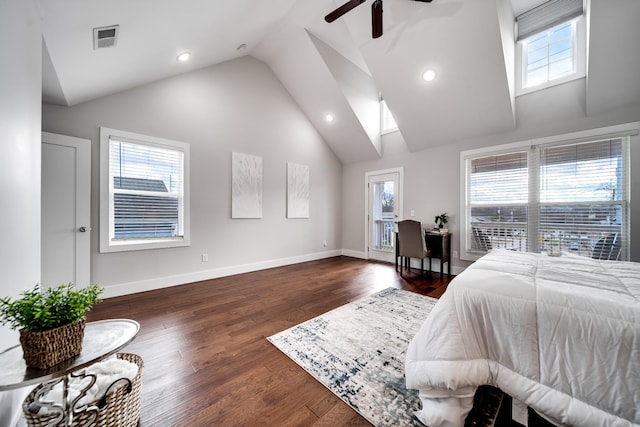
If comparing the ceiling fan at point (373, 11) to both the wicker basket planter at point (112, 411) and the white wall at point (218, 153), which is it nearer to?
the white wall at point (218, 153)

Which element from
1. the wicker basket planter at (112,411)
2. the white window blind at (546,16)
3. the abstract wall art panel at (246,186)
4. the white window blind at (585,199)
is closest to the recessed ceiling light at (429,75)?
the white window blind at (546,16)

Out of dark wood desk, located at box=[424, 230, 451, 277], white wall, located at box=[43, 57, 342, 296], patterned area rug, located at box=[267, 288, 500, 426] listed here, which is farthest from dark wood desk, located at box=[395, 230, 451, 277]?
white wall, located at box=[43, 57, 342, 296]

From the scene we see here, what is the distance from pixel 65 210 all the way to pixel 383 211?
5.11 meters

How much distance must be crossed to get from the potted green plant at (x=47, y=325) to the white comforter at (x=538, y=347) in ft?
5.10

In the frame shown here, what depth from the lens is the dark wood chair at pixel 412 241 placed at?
155 inches

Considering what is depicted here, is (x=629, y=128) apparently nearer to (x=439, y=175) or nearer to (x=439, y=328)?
(x=439, y=175)

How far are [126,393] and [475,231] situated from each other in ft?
15.2

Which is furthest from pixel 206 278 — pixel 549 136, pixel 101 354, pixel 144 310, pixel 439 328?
pixel 549 136

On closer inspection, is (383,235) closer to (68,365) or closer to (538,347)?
(538,347)

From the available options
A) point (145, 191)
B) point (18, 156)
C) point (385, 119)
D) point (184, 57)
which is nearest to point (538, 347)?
point (18, 156)

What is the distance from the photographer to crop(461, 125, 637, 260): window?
295 centimetres

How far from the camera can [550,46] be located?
331 centimetres

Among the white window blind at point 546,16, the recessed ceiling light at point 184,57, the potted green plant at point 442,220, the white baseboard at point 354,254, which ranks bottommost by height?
the white baseboard at point 354,254

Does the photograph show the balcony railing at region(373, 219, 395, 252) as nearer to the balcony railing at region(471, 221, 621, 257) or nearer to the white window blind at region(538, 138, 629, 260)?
the balcony railing at region(471, 221, 621, 257)
